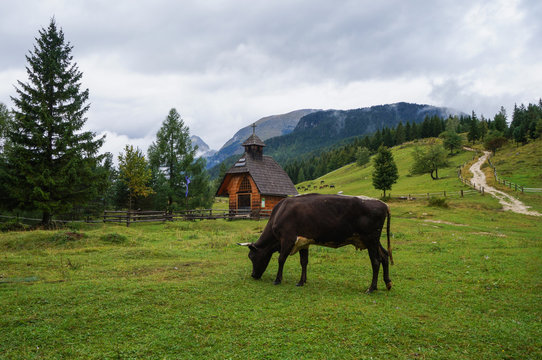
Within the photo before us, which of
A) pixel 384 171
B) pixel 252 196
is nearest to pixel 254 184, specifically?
pixel 252 196

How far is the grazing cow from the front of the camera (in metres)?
8.53

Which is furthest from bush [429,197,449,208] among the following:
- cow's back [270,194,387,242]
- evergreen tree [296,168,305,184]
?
evergreen tree [296,168,305,184]

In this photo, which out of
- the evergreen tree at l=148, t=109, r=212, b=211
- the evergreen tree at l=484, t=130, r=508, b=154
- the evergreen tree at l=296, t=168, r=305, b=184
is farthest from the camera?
the evergreen tree at l=296, t=168, r=305, b=184

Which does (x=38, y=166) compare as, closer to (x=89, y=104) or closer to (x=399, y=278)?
(x=89, y=104)

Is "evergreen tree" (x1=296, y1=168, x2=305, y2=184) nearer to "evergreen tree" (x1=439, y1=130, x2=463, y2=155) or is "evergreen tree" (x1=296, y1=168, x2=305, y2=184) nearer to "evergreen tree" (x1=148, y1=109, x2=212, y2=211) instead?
"evergreen tree" (x1=439, y1=130, x2=463, y2=155)

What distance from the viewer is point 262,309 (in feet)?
22.0

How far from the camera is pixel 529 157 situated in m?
66.2

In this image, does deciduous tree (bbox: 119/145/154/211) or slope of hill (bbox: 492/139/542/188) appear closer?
deciduous tree (bbox: 119/145/154/211)

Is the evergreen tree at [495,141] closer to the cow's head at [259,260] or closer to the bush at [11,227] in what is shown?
the cow's head at [259,260]

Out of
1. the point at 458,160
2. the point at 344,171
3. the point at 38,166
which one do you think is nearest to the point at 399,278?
the point at 38,166

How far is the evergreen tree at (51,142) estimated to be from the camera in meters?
23.0

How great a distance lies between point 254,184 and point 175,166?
38.0 ft

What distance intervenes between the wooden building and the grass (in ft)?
80.8

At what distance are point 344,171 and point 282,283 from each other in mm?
109417
